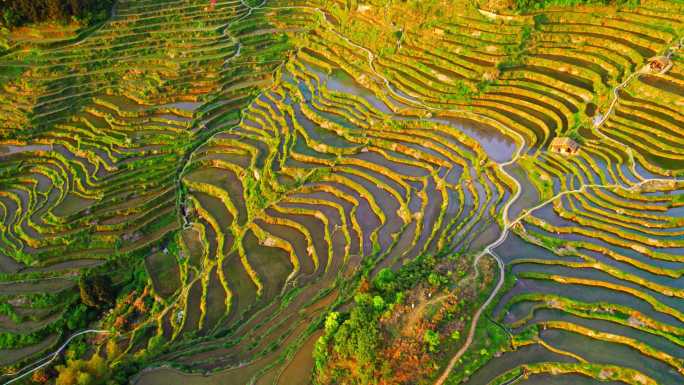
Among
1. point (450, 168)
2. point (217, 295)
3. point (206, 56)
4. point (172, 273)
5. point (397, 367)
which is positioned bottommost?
point (172, 273)

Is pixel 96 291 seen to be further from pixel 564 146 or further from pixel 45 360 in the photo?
pixel 564 146

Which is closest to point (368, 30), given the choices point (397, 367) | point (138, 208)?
point (138, 208)

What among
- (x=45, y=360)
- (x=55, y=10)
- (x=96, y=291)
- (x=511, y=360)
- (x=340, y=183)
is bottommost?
(x=45, y=360)

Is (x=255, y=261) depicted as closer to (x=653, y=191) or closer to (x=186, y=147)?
(x=186, y=147)

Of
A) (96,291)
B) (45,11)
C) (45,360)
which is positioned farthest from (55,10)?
(45,360)

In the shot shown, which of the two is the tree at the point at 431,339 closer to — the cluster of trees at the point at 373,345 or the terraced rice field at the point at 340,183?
the cluster of trees at the point at 373,345

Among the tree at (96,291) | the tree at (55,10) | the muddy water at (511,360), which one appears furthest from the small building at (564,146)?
the tree at (55,10)
